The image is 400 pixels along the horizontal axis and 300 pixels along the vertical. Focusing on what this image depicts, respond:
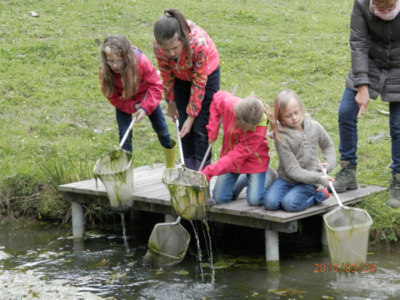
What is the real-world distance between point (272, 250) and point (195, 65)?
1554 mm

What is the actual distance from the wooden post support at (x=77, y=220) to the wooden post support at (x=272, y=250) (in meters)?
1.89

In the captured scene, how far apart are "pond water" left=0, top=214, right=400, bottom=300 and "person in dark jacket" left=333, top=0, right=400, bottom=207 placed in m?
0.92

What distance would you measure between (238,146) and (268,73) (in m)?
5.48

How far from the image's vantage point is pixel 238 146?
4.38 metres

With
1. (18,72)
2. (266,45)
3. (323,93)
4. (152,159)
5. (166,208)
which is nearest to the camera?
(166,208)

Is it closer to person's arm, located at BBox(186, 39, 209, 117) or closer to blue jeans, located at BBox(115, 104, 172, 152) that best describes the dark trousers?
person's arm, located at BBox(186, 39, 209, 117)

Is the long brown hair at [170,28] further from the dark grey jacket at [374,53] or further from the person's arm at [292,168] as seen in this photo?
the dark grey jacket at [374,53]

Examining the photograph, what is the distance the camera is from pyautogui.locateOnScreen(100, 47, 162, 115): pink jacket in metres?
4.92

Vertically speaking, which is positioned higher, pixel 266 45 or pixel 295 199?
pixel 266 45

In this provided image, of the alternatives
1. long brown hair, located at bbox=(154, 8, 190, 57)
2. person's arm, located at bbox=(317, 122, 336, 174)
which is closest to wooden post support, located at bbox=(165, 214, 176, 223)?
person's arm, located at bbox=(317, 122, 336, 174)

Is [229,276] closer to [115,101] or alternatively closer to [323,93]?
[115,101]

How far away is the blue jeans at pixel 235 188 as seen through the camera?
4418 millimetres

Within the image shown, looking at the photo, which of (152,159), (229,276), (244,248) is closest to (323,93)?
(152,159)

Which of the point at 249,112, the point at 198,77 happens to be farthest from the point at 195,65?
the point at 249,112
